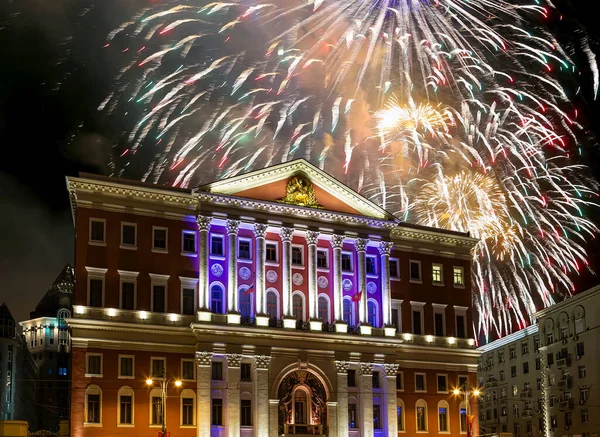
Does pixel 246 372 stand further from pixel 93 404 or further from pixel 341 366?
pixel 93 404

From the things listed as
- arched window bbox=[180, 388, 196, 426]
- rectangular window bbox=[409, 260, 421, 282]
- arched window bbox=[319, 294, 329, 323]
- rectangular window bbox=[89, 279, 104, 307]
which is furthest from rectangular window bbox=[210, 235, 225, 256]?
rectangular window bbox=[409, 260, 421, 282]

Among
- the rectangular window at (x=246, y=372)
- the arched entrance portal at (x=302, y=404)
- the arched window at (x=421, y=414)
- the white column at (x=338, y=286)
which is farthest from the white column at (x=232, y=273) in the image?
the arched window at (x=421, y=414)

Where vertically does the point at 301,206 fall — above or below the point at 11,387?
above

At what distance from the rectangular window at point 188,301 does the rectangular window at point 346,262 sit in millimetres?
13296

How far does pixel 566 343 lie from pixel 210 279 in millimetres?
42384

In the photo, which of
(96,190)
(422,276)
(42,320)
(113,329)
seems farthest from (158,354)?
(42,320)

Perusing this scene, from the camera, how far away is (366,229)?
73.2m

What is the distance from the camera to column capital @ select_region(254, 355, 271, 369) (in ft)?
217

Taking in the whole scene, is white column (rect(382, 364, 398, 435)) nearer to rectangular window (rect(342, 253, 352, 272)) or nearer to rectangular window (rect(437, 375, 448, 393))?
rectangular window (rect(437, 375, 448, 393))

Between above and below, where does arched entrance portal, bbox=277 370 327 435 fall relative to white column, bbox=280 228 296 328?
below

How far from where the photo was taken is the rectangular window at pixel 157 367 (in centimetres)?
6356

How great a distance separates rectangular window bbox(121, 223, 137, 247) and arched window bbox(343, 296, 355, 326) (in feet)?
59.4

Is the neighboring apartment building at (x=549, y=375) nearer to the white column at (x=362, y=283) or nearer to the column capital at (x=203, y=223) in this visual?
the white column at (x=362, y=283)

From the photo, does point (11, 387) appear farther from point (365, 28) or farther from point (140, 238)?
point (365, 28)
